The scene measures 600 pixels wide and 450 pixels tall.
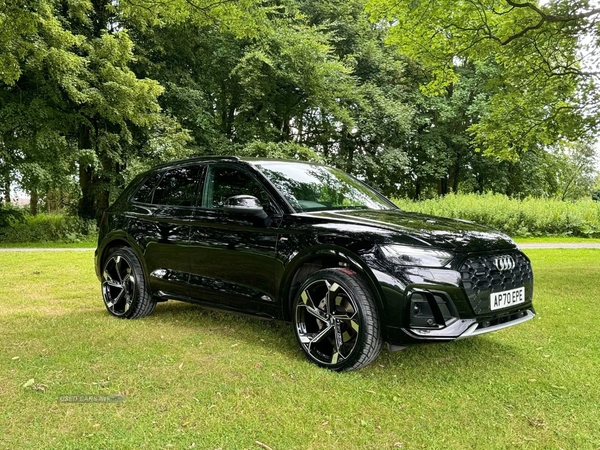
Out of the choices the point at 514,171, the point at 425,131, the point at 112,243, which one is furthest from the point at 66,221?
the point at 514,171

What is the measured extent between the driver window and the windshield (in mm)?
152

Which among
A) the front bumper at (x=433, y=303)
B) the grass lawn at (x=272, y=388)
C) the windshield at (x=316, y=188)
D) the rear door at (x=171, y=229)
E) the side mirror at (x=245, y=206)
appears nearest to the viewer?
the grass lawn at (x=272, y=388)

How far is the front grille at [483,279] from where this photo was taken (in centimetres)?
338

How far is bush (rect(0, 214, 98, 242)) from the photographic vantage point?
1577 cm

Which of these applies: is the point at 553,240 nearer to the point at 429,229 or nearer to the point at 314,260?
the point at 429,229

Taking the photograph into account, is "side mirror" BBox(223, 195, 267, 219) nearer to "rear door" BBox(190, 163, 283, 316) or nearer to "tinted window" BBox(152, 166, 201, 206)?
"rear door" BBox(190, 163, 283, 316)

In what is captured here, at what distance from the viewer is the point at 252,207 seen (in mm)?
4016

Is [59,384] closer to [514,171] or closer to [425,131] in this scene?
[425,131]

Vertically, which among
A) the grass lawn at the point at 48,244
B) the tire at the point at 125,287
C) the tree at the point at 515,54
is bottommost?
the grass lawn at the point at 48,244

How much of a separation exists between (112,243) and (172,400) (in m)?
2.93

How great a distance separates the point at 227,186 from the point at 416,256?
6.51 ft

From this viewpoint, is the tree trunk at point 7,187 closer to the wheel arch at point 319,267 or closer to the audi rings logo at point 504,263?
the wheel arch at point 319,267

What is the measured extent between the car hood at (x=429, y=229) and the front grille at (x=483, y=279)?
0.10 metres

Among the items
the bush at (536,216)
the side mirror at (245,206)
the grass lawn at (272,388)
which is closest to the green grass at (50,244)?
the grass lawn at (272,388)
